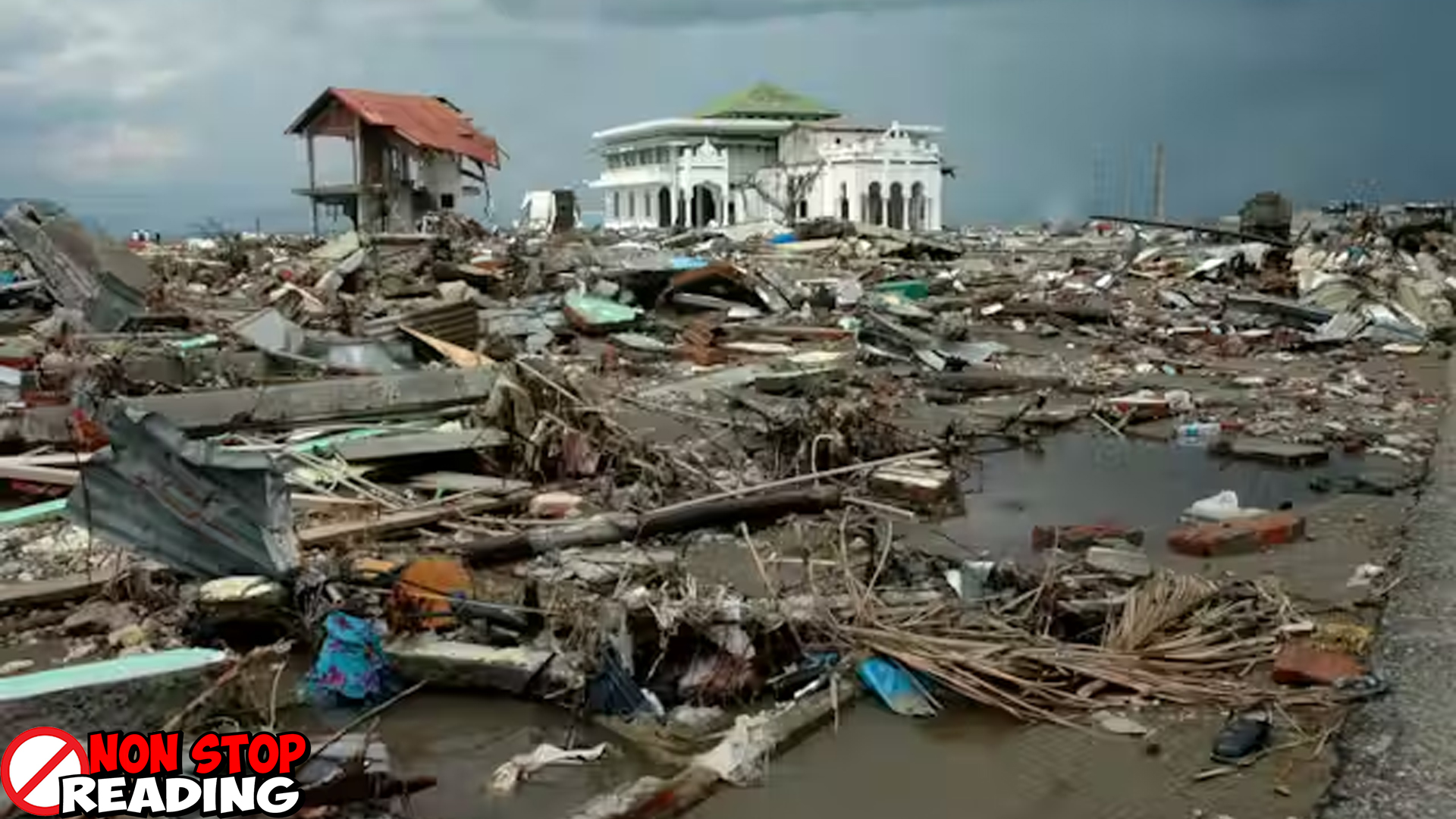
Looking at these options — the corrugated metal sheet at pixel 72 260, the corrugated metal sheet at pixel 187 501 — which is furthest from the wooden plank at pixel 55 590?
the corrugated metal sheet at pixel 72 260

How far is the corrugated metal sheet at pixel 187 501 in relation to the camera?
514 centimetres

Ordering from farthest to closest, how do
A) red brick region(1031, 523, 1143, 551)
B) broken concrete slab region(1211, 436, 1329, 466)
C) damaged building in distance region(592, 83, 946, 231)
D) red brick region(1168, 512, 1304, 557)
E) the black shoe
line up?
damaged building in distance region(592, 83, 946, 231), broken concrete slab region(1211, 436, 1329, 466), red brick region(1031, 523, 1143, 551), red brick region(1168, 512, 1304, 557), the black shoe

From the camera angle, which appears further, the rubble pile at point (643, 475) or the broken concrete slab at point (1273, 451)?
the broken concrete slab at point (1273, 451)

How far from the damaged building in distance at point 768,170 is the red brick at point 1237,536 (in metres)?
37.7

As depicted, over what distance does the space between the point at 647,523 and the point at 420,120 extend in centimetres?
3174

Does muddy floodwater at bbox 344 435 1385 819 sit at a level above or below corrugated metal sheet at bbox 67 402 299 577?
below

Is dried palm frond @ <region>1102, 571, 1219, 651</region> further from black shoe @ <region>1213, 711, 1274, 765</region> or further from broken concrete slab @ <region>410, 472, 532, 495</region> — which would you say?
broken concrete slab @ <region>410, 472, 532, 495</region>

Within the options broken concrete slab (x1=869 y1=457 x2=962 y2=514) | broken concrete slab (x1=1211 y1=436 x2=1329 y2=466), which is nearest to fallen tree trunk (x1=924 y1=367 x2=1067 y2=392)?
broken concrete slab (x1=1211 y1=436 x2=1329 y2=466)

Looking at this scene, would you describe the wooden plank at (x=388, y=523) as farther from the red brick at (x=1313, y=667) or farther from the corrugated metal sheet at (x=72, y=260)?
the corrugated metal sheet at (x=72, y=260)

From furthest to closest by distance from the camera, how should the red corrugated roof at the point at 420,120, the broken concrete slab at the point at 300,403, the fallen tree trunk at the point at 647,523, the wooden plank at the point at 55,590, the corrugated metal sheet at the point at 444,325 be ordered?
the red corrugated roof at the point at 420,120, the corrugated metal sheet at the point at 444,325, the broken concrete slab at the point at 300,403, the fallen tree trunk at the point at 647,523, the wooden plank at the point at 55,590

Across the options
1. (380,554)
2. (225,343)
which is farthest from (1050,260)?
(380,554)

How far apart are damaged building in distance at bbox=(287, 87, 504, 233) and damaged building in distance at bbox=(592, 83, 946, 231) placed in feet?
38.7

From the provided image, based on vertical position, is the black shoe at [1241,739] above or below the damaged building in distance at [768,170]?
below

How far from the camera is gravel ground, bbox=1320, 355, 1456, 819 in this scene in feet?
11.4
